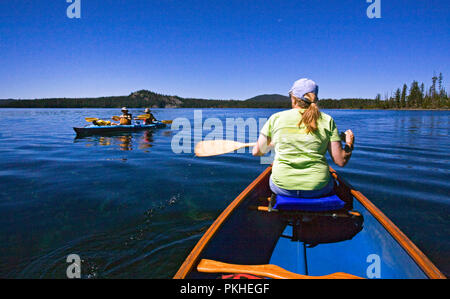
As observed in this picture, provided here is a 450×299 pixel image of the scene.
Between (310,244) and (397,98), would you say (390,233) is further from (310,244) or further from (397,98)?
(397,98)

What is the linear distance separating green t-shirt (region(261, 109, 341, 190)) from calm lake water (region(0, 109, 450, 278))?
199cm

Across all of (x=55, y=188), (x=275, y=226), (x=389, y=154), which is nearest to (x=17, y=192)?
(x=55, y=188)

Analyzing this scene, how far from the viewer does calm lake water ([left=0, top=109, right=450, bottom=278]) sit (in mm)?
3588

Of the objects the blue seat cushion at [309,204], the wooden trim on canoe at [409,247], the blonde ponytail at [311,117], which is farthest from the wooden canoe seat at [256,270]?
the blonde ponytail at [311,117]

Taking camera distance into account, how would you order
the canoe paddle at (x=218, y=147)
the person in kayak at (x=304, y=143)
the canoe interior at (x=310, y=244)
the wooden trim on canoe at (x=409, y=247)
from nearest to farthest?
the wooden trim on canoe at (x=409, y=247)
the canoe interior at (x=310, y=244)
the person in kayak at (x=304, y=143)
the canoe paddle at (x=218, y=147)

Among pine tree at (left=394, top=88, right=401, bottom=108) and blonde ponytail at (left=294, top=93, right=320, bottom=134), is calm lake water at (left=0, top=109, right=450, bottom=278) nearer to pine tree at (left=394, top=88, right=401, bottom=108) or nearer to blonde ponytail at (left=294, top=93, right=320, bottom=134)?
blonde ponytail at (left=294, top=93, right=320, bottom=134)

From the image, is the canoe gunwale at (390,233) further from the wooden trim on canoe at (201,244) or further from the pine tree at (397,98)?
the pine tree at (397,98)

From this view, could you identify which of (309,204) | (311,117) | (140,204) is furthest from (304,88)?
(140,204)

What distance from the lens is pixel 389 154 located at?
34.7ft

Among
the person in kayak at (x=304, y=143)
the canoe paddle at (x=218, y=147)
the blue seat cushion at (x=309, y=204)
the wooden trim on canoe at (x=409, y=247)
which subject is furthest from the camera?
the canoe paddle at (x=218, y=147)

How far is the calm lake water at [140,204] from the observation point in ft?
11.8

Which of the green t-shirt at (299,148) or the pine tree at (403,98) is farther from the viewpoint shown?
the pine tree at (403,98)

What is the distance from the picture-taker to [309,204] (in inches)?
115

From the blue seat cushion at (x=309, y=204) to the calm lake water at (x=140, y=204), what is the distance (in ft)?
5.61
